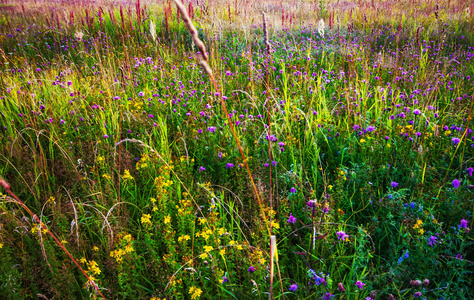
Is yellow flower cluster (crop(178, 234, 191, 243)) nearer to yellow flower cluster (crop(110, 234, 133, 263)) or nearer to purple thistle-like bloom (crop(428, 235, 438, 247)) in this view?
yellow flower cluster (crop(110, 234, 133, 263))

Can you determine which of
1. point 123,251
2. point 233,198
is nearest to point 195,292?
point 123,251

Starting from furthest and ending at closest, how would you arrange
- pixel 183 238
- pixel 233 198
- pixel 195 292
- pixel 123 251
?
1. pixel 233 198
2. pixel 183 238
3. pixel 123 251
4. pixel 195 292

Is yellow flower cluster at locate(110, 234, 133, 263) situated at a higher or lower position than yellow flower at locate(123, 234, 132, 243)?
lower

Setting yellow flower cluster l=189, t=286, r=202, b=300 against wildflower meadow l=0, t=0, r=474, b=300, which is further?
wildflower meadow l=0, t=0, r=474, b=300

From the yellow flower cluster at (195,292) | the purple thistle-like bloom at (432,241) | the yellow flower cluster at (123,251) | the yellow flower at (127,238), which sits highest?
the yellow flower at (127,238)

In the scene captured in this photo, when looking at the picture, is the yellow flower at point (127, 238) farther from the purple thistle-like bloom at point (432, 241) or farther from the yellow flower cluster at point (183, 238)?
the purple thistle-like bloom at point (432, 241)

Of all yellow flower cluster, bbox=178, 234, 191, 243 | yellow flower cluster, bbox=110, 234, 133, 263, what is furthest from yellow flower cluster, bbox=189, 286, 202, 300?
yellow flower cluster, bbox=110, 234, 133, 263

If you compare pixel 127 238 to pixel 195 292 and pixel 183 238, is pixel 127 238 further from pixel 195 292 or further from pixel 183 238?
pixel 195 292

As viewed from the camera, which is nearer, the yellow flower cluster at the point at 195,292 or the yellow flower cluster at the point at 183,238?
the yellow flower cluster at the point at 195,292

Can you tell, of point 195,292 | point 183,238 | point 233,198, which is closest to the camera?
point 195,292

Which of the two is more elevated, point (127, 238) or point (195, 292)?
point (127, 238)

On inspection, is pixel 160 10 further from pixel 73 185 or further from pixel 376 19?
pixel 73 185

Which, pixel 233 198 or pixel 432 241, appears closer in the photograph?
pixel 432 241

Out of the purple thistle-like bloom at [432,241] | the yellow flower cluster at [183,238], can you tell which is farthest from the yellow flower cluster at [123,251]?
the purple thistle-like bloom at [432,241]
